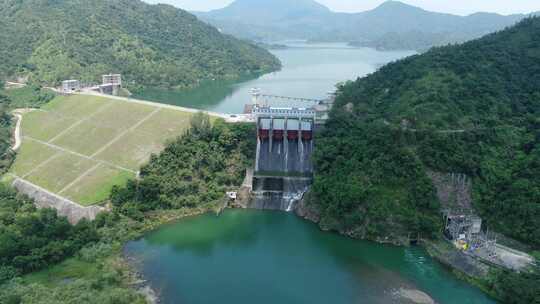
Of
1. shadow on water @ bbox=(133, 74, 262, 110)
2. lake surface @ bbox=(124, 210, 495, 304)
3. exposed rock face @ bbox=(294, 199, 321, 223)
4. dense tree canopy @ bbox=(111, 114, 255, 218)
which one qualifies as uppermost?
shadow on water @ bbox=(133, 74, 262, 110)

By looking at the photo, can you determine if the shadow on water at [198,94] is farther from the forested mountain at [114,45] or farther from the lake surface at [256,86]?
the forested mountain at [114,45]

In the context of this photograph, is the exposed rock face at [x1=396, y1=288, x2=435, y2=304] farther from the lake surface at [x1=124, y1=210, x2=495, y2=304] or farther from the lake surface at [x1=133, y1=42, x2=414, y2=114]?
the lake surface at [x1=133, y1=42, x2=414, y2=114]

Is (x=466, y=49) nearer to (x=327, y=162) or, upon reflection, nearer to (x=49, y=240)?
(x=327, y=162)

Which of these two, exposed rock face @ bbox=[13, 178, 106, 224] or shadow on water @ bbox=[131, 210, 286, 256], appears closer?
shadow on water @ bbox=[131, 210, 286, 256]

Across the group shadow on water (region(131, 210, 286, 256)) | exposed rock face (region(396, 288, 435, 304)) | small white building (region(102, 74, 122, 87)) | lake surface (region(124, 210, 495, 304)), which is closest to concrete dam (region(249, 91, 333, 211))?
shadow on water (region(131, 210, 286, 256))

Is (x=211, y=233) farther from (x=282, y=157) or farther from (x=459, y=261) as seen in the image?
(x=459, y=261)

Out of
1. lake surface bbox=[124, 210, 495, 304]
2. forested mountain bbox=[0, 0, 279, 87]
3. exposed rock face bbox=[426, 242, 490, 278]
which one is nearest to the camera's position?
lake surface bbox=[124, 210, 495, 304]

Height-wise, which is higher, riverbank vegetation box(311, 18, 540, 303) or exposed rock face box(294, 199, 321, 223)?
Result: riverbank vegetation box(311, 18, 540, 303)

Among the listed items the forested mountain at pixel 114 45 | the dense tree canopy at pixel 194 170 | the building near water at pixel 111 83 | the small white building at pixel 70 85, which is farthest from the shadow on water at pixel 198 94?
the dense tree canopy at pixel 194 170
